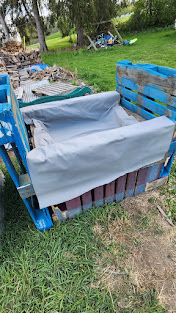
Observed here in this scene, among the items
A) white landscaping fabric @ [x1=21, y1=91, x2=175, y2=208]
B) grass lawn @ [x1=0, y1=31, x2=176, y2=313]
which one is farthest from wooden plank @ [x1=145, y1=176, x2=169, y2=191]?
white landscaping fabric @ [x1=21, y1=91, x2=175, y2=208]

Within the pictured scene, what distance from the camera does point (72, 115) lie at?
112 inches

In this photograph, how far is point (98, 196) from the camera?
6.97 ft

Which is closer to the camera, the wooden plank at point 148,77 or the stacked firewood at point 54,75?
the wooden plank at point 148,77

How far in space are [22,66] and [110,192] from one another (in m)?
10.1

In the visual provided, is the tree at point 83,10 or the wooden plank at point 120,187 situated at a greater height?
the tree at point 83,10

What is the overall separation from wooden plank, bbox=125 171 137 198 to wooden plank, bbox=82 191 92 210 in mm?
487

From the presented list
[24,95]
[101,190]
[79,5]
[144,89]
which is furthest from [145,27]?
[101,190]

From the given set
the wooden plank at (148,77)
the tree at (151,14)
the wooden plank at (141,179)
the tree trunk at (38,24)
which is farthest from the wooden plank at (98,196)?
the tree at (151,14)

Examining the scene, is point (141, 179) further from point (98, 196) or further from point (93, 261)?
point (93, 261)

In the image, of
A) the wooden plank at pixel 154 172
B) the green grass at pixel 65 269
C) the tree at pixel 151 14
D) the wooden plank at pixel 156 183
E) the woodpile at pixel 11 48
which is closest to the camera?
the green grass at pixel 65 269

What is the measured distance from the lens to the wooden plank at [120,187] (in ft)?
6.83

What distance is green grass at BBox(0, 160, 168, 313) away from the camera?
152cm

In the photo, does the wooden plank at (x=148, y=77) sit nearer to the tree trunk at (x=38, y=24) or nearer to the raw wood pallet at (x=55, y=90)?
the raw wood pallet at (x=55, y=90)

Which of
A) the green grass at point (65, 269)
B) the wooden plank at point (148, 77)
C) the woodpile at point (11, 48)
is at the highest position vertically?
the wooden plank at point (148, 77)
